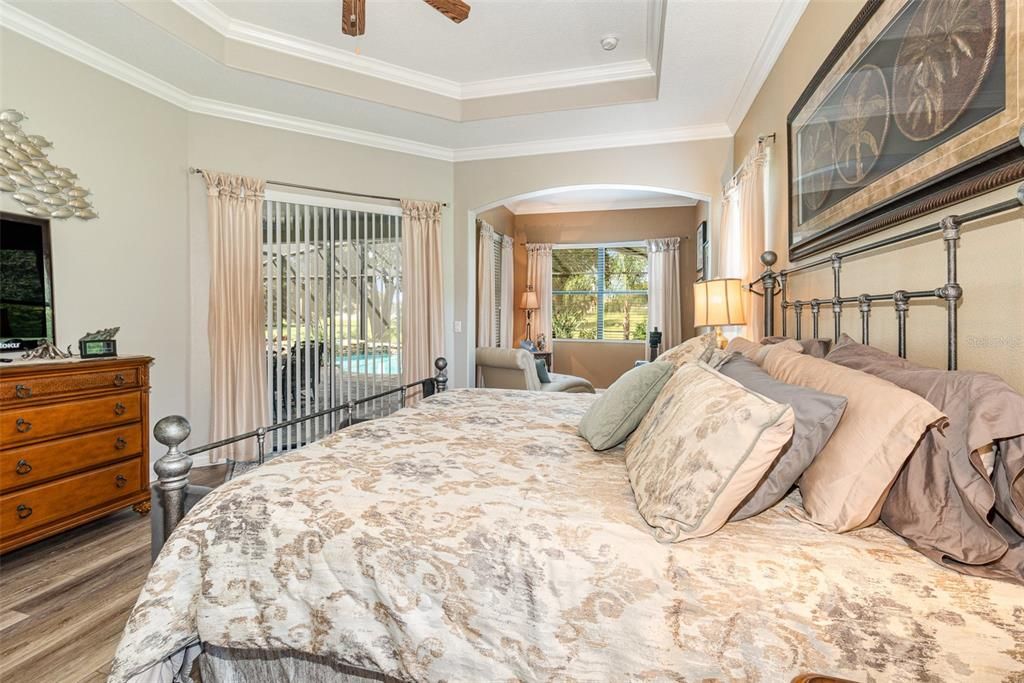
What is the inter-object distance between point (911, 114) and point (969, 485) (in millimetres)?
1079

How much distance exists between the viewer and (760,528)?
1062 millimetres

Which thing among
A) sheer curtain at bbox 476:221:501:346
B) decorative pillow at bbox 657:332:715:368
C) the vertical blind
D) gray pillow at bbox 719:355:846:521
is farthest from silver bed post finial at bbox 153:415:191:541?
sheer curtain at bbox 476:221:501:346

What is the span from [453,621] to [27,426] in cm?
245

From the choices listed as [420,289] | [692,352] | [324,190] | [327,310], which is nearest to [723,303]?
[692,352]

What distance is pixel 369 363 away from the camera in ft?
14.4

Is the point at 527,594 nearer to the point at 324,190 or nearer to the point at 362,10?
the point at 362,10

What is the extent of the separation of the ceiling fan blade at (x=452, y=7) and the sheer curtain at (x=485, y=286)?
11.1 ft

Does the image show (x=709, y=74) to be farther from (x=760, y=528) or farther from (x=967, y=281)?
(x=760, y=528)

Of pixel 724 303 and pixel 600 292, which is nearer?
pixel 724 303

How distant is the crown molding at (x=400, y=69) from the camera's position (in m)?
3.02

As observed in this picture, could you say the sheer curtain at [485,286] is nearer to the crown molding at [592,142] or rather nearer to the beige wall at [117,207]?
the crown molding at [592,142]

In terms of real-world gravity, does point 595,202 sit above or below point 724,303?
above

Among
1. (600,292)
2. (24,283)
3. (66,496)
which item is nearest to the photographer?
(66,496)

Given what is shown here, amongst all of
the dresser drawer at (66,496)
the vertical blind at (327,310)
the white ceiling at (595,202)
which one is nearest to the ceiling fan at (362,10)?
the vertical blind at (327,310)
